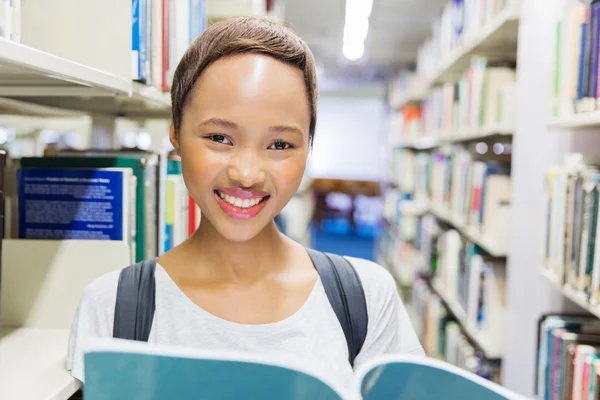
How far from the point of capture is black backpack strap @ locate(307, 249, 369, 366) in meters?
0.89

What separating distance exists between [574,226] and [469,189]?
1.16m

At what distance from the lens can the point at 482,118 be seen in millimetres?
2531

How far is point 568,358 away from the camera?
155 centimetres

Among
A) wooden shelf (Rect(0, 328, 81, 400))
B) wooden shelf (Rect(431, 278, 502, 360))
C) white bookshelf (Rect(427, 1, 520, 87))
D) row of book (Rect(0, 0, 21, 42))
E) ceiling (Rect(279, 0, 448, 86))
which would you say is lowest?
wooden shelf (Rect(431, 278, 502, 360))

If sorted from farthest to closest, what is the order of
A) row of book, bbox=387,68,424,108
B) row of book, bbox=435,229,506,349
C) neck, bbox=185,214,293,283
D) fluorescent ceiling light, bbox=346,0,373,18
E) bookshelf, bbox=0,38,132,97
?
row of book, bbox=387,68,424,108 < fluorescent ceiling light, bbox=346,0,373,18 < row of book, bbox=435,229,506,349 < neck, bbox=185,214,293,283 < bookshelf, bbox=0,38,132,97

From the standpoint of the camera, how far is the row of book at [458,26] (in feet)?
8.03

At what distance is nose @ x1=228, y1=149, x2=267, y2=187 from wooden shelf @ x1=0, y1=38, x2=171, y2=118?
0.27m

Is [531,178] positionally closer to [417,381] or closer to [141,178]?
[141,178]

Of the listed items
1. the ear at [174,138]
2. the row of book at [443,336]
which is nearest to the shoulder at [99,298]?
the ear at [174,138]

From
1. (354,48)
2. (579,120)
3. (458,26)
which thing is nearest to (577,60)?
(579,120)

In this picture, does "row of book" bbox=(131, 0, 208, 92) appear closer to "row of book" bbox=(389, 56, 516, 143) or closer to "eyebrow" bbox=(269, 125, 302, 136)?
"eyebrow" bbox=(269, 125, 302, 136)

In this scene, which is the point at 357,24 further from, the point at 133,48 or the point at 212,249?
the point at 212,249

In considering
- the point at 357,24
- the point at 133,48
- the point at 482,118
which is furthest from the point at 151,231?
the point at 357,24

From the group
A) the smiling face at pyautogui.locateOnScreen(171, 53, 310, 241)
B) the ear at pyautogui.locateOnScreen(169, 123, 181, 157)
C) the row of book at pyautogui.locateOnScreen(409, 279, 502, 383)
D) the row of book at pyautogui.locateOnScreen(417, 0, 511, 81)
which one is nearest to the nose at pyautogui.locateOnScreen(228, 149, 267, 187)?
the smiling face at pyautogui.locateOnScreen(171, 53, 310, 241)
